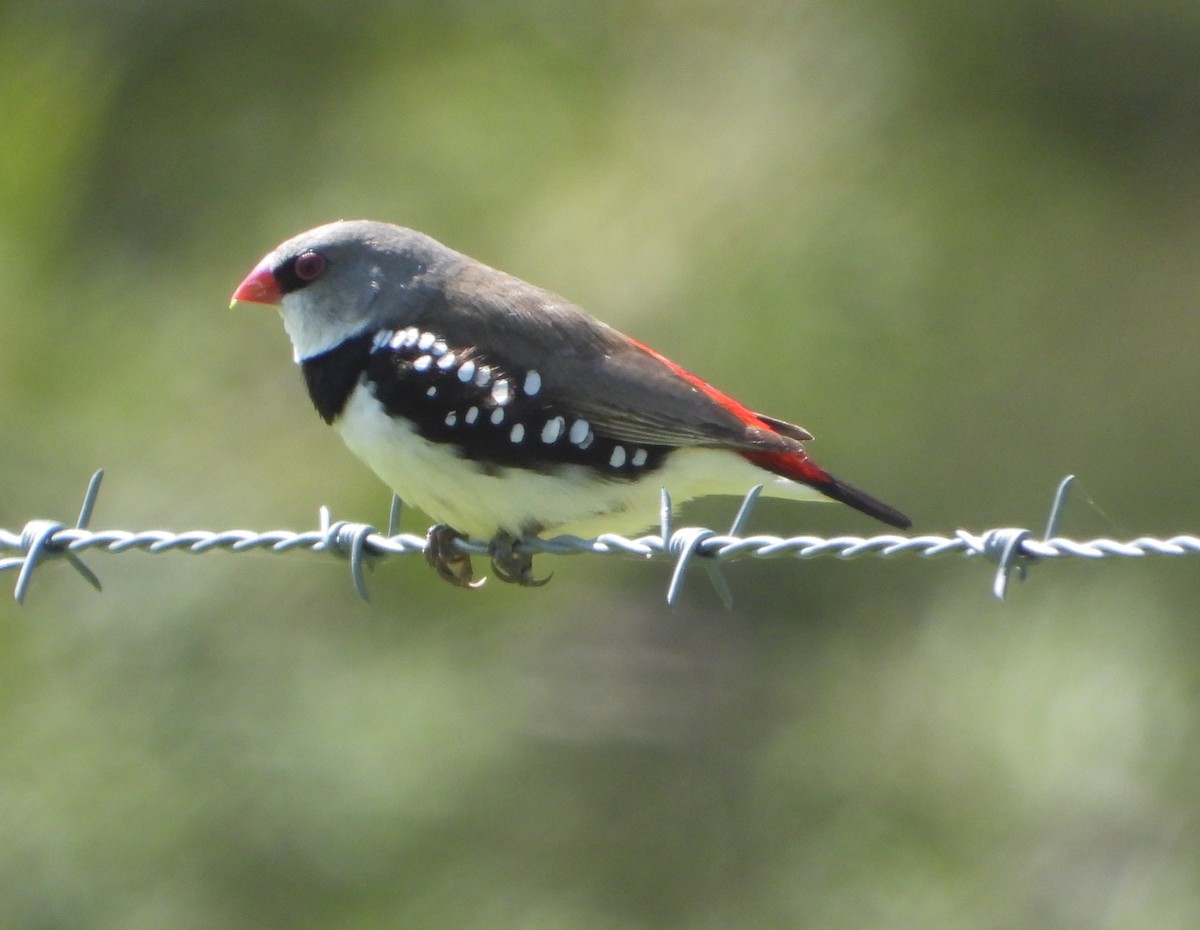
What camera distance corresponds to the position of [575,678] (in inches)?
284

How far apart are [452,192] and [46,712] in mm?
2913

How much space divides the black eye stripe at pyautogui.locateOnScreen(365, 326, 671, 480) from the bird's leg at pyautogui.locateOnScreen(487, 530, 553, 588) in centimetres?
21

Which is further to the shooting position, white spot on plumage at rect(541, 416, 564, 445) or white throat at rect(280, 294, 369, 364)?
white throat at rect(280, 294, 369, 364)

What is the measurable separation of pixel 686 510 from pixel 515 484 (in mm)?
2614

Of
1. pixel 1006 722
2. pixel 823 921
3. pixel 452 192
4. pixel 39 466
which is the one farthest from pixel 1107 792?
pixel 39 466

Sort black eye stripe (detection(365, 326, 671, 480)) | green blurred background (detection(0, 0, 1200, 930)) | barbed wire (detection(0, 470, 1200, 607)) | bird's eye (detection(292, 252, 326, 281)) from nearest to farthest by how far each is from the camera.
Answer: barbed wire (detection(0, 470, 1200, 607)), black eye stripe (detection(365, 326, 671, 480)), bird's eye (detection(292, 252, 326, 281)), green blurred background (detection(0, 0, 1200, 930))

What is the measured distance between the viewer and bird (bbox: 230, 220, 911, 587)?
3783 mm

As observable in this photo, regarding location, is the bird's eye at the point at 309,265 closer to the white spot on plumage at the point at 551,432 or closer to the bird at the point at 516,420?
the bird at the point at 516,420

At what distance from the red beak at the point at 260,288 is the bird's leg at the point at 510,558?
1045 millimetres

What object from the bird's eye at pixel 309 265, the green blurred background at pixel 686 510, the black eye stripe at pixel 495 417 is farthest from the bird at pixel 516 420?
the green blurred background at pixel 686 510

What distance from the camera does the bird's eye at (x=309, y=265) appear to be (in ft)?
14.1

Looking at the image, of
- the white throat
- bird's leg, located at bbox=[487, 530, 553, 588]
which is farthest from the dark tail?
the white throat

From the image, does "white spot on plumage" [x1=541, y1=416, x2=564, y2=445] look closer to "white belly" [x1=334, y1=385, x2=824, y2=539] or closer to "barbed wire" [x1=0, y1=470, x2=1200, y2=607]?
"white belly" [x1=334, y1=385, x2=824, y2=539]

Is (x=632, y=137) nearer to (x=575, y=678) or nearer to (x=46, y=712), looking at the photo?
(x=575, y=678)
